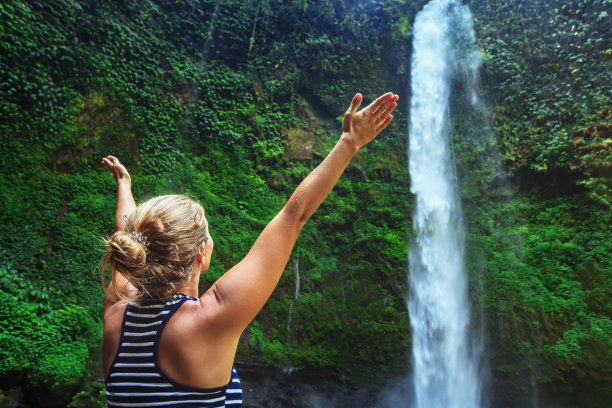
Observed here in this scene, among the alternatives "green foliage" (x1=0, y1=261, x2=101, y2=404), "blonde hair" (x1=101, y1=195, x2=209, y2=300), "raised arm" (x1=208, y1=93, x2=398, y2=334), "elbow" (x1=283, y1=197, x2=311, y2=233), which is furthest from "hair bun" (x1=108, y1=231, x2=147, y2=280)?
"green foliage" (x1=0, y1=261, x2=101, y2=404)

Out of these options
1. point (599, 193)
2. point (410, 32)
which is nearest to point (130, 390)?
point (599, 193)

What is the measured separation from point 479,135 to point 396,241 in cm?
364

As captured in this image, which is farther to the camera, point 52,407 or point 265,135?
point 265,135

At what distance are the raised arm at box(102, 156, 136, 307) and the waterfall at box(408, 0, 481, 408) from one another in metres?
6.65

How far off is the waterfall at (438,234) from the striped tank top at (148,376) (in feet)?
22.5

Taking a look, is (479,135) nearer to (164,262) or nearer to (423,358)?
(423,358)

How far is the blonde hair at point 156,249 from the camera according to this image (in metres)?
0.98

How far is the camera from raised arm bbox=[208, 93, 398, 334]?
898 mm

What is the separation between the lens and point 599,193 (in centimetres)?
695

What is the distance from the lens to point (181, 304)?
97cm

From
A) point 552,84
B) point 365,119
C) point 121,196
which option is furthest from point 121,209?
point 552,84

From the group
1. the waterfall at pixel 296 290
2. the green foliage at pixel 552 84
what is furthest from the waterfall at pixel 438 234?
the waterfall at pixel 296 290

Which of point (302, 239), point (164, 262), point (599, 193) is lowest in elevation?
point (164, 262)

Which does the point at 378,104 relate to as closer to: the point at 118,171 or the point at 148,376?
the point at 148,376
